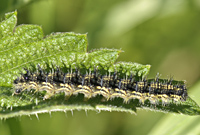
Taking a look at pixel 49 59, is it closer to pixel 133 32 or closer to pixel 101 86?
pixel 101 86

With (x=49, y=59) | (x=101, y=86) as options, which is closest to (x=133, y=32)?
(x=101, y=86)

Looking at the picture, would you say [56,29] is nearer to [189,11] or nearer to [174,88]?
[174,88]

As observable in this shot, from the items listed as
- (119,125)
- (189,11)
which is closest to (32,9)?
(119,125)

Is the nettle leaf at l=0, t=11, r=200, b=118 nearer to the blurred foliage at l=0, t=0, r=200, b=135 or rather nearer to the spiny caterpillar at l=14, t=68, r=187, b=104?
the spiny caterpillar at l=14, t=68, r=187, b=104

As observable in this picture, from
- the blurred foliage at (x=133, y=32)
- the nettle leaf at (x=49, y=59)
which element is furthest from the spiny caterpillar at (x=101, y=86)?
the blurred foliage at (x=133, y=32)

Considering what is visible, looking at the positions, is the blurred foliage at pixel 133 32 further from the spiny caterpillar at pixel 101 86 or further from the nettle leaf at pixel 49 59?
the nettle leaf at pixel 49 59

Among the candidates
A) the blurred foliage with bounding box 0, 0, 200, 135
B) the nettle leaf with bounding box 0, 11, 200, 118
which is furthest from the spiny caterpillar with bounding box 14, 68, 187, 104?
the blurred foliage with bounding box 0, 0, 200, 135

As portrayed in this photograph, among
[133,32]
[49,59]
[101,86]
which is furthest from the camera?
[133,32]
